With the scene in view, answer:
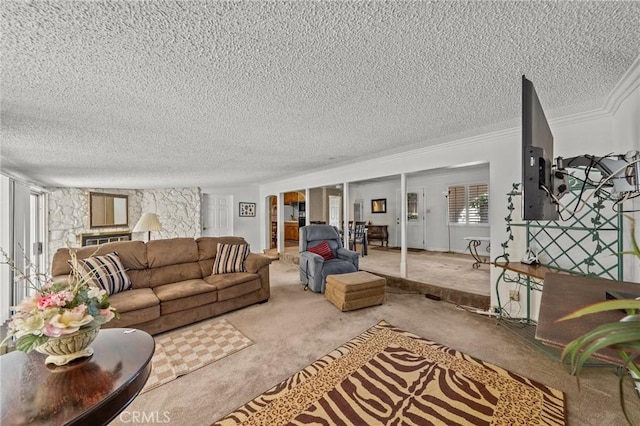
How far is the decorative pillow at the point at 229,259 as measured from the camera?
11.8 feet

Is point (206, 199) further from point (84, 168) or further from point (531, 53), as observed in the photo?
point (531, 53)

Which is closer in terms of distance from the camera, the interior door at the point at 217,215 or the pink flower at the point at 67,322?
the pink flower at the point at 67,322

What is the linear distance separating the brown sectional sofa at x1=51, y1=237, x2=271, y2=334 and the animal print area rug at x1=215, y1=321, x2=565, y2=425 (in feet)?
5.12

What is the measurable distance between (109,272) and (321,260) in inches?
104

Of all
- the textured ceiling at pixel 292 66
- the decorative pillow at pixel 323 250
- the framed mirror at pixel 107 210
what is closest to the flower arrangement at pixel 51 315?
the textured ceiling at pixel 292 66

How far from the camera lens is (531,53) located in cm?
153

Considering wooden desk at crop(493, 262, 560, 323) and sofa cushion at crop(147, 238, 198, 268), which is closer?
wooden desk at crop(493, 262, 560, 323)

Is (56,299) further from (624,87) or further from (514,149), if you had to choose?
(514,149)

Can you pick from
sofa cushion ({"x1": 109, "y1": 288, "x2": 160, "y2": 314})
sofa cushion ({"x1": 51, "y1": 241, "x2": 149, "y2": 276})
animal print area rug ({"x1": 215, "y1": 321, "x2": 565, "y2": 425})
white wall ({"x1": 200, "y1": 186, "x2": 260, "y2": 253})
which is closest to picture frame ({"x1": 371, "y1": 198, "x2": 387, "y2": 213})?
white wall ({"x1": 200, "y1": 186, "x2": 260, "y2": 253})

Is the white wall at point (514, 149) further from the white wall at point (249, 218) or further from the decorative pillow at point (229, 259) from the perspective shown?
the white wall at point (249, 218)

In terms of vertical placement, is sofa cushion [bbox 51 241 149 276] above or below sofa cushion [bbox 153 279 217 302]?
above

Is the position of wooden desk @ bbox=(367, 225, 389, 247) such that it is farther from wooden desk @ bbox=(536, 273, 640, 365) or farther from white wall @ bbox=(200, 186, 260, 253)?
wooden desk @ bbox=(536, 273, 640, 365)

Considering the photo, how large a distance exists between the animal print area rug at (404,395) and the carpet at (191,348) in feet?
2.37

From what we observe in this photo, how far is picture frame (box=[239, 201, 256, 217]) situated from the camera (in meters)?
7.83
